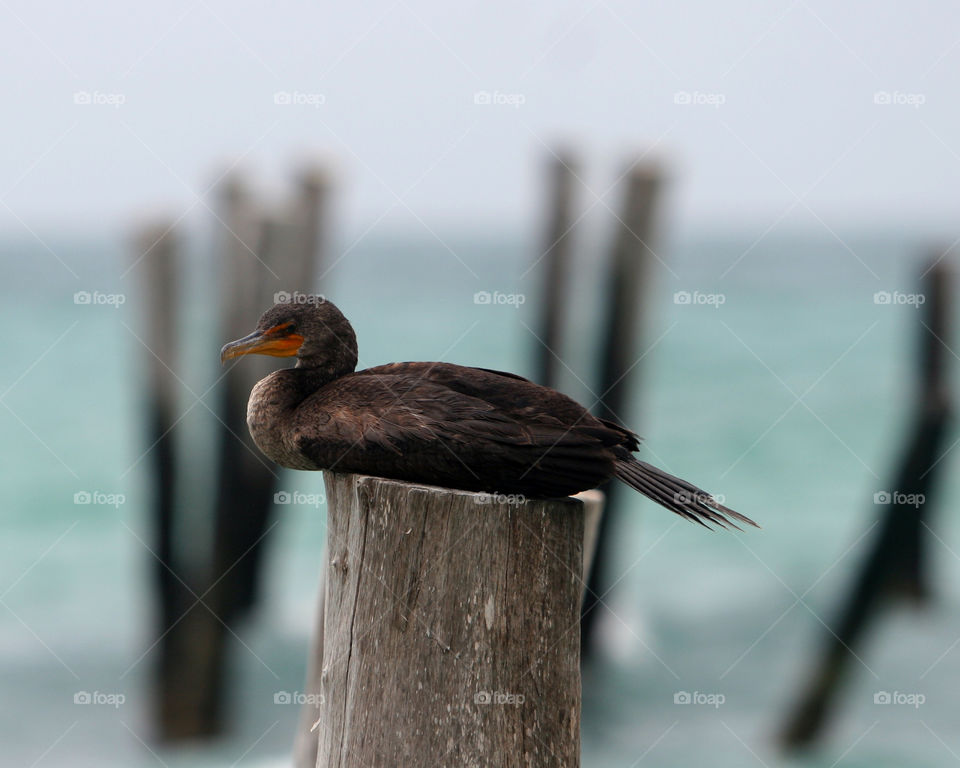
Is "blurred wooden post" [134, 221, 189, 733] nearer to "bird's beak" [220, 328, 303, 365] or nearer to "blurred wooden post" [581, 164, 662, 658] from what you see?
"blurred wooden post" [581, 164, 662, 658]

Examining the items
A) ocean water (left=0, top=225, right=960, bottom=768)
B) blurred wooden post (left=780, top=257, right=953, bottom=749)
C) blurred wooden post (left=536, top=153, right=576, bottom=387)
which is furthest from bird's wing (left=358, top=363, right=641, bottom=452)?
blurred wooden post (left=780, top=257, right=953, bottom=749)

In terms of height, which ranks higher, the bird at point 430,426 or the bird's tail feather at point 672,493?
the bird at point 430,426

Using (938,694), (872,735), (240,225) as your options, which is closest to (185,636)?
(240,225)

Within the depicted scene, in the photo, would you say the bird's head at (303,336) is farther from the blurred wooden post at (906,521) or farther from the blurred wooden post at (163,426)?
the blurred wooden post at (906,521)

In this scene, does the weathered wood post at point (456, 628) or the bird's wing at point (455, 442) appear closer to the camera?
the weathered wood post at point (456, 628)

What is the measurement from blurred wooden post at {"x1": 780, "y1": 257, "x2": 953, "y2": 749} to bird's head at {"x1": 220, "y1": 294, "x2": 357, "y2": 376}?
256 inches

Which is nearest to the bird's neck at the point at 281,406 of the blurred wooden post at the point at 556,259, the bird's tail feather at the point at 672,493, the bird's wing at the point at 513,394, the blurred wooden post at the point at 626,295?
the bird's wing at the point at 513,394

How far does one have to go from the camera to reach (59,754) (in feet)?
28.5

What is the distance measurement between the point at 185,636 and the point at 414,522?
21.0 ft

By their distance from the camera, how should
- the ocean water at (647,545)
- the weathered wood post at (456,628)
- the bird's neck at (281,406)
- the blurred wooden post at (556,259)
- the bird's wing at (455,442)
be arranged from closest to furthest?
the weathered wood post at (456,628) < the bird's wing at (455,442) < the bird's neck at (281,406) < the blurred wooden post at (556,259) < the ocean water at (647,545)

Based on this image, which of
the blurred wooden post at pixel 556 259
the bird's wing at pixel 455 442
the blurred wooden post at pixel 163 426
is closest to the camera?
the bird's wing at pixel 455 442

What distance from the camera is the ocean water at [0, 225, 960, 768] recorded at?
344 inches

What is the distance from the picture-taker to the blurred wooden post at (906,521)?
329 inches

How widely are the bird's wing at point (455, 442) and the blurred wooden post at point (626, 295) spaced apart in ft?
16.6
